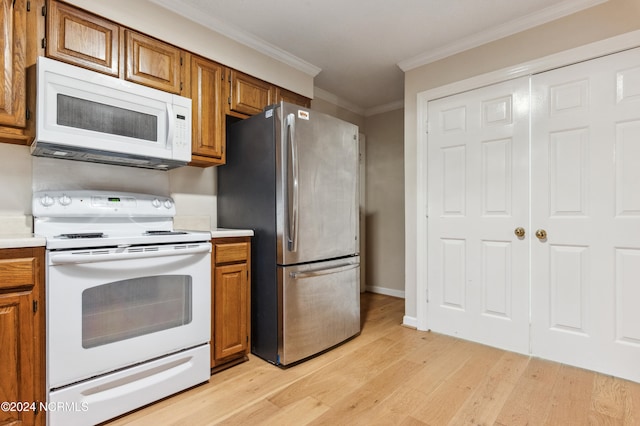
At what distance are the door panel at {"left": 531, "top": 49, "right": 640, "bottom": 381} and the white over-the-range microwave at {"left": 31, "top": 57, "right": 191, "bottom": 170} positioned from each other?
8.15 ft

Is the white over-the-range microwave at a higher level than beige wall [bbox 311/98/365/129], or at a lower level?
lower

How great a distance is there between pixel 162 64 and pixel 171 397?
6.68ft

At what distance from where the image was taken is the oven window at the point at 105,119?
1703mm

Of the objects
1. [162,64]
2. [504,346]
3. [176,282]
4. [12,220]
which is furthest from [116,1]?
[504,346]

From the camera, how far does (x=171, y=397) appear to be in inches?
72.2

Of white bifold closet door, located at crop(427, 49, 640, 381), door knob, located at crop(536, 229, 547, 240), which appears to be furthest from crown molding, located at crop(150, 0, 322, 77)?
door knob, located at crop(536, 229, 547, 240)

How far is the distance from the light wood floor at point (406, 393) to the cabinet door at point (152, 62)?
190 centimetres

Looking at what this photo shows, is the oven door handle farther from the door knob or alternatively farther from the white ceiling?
the door knob

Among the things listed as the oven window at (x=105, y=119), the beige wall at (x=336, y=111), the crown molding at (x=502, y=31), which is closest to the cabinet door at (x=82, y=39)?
the oven window at (x=105, y=119)

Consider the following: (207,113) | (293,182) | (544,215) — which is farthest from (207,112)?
(544,215)

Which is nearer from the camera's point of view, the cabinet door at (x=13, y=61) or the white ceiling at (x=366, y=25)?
the cabinet door at (x=13, y=61)

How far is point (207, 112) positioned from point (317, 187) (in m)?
0.96

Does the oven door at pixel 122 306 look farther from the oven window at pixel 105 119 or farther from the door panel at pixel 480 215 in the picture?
the door panel at pixel 480 215

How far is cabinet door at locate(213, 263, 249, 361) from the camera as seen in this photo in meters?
2.10
